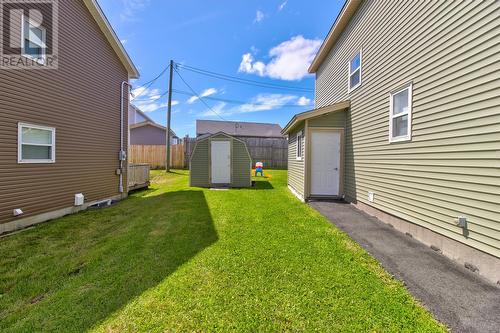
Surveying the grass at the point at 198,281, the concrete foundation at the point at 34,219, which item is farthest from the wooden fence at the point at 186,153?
the grass at the point at 198,281

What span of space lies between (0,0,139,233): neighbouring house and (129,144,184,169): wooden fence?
375 inches

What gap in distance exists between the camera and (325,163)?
7230 millimetres

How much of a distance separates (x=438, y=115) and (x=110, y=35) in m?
9.17

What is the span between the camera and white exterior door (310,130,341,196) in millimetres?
7180

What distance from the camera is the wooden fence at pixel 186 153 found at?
57.7ft

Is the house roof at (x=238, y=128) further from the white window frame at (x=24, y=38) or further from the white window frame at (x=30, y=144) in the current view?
the white window frame at (x=30, y=144)

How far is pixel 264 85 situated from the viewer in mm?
22859

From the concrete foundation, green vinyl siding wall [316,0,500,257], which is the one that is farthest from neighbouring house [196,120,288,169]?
the concrete foundation

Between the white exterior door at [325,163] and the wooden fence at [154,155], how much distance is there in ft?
43.3

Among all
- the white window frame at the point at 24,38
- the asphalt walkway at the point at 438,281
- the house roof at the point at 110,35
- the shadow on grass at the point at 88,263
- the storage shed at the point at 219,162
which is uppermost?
the house roof at the point at 110,35

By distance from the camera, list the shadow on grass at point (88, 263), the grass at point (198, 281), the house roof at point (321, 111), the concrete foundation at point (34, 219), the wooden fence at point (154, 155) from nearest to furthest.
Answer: the grass at point (198, 281), the shadow on grass at point (88, 263), the concrete foundation at point (34, 219), the house roof at point (321, 111), the wooden fence at point (154, 155)

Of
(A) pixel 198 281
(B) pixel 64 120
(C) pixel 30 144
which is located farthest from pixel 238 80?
(A) pixel 198 281

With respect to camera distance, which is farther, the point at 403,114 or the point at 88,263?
the point at 403,114

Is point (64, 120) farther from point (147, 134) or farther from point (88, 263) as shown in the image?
point (147, 134)
